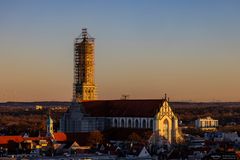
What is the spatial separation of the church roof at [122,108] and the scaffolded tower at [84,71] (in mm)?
3053

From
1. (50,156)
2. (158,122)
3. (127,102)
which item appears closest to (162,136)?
(158,122)

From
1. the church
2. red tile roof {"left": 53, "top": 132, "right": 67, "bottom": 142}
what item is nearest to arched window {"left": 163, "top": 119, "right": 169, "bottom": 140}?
the church

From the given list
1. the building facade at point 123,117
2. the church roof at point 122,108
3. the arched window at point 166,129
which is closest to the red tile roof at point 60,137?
the building facade at point 123,117

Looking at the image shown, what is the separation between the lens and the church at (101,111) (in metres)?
63.7

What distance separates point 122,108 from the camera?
66812mm

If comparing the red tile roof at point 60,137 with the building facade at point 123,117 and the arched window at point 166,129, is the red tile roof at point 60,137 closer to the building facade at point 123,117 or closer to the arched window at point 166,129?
the building facade at point 123,117

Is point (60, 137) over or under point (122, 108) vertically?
under

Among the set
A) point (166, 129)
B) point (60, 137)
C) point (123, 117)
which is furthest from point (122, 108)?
point (60, 137)

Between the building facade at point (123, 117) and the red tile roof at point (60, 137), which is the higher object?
the building facade at point (123, 117)

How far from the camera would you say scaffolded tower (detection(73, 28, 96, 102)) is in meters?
71.6

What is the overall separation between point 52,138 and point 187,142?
1049cm

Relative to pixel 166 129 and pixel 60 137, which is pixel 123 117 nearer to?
pixel 166 129

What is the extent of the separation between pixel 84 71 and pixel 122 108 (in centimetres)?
661

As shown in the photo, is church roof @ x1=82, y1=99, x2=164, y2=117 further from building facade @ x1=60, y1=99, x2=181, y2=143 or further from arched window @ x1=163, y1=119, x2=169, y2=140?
arched window @ x1=163, y1=119, x2=169, y2=140
